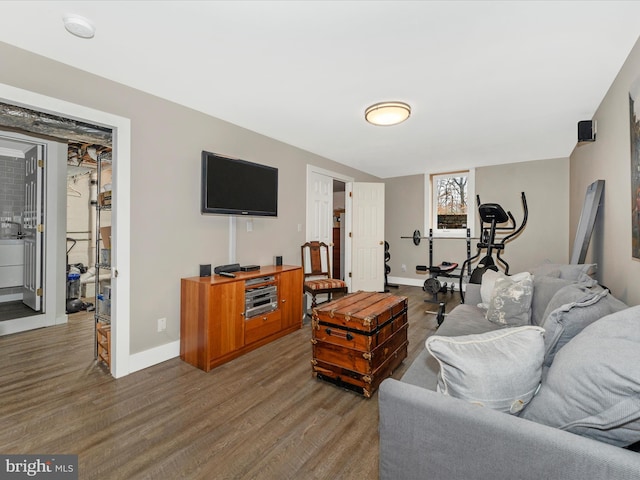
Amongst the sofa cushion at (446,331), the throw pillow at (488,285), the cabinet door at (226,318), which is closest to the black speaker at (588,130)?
the throw pillow at (488,285)

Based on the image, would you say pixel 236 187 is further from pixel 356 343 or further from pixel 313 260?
pixel 356 343

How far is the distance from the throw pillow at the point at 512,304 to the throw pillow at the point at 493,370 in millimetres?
1284

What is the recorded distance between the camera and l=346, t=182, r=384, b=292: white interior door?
18.3 feet

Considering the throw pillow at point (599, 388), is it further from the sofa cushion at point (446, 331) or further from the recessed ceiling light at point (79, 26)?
the recessed ceiling light at point (79, 26)

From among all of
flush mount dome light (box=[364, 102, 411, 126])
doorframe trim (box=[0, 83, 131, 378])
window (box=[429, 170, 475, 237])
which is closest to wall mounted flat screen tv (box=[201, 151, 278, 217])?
doorframe trim (box=[0, 83, 131, 378])

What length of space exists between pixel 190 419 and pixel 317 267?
2843 millimetres

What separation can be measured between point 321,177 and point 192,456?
3979 millimetres

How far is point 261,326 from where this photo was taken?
3049 mm

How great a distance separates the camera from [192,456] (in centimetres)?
160

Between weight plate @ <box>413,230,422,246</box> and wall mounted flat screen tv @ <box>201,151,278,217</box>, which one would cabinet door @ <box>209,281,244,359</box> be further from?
weight plate @ <box>413,230,422,246</box>

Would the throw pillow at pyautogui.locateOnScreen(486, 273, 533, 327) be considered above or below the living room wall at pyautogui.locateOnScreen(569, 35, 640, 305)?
below

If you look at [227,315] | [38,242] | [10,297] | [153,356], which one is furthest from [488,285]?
[10,297]

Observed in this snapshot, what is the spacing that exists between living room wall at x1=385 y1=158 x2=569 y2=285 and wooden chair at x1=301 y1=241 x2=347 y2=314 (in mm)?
2547

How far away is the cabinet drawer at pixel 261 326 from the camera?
2.90 metres
